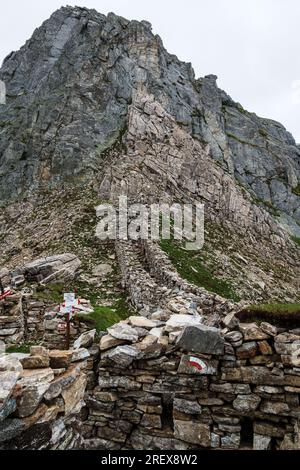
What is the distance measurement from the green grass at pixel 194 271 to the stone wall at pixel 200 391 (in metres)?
14.3

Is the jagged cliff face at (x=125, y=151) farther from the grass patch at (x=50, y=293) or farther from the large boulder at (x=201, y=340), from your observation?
the large boulder at (x=201, y=340)

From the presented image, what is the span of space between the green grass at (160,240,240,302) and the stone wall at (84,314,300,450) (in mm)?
14272

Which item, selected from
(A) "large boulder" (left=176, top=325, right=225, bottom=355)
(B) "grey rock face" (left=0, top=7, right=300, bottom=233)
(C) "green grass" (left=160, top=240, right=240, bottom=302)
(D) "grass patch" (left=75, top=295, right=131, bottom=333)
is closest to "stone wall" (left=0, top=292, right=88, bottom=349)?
(D) "grass patch" (left=75, top=295, right=131, bottom=333)

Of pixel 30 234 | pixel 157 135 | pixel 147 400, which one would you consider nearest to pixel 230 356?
pixel 147 400

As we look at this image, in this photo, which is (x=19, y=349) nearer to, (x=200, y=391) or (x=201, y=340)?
(x=200, y=391)

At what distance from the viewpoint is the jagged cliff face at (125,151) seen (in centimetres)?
3756

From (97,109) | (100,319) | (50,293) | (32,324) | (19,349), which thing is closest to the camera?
(19,349)

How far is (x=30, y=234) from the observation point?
122 feet

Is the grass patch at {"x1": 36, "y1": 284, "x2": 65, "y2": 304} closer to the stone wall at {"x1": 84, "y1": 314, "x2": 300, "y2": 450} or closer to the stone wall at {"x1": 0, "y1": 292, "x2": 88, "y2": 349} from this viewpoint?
the stone wall at {"x1": 0, "y1": 292, "x2": 88, "y2": 349}

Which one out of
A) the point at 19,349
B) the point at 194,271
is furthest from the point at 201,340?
the point at 194,271

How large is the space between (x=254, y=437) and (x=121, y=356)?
3.45 m

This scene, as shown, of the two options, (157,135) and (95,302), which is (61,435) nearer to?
(95,302)

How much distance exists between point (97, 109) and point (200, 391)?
51.6m

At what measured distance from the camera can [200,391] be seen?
25.0 ft
